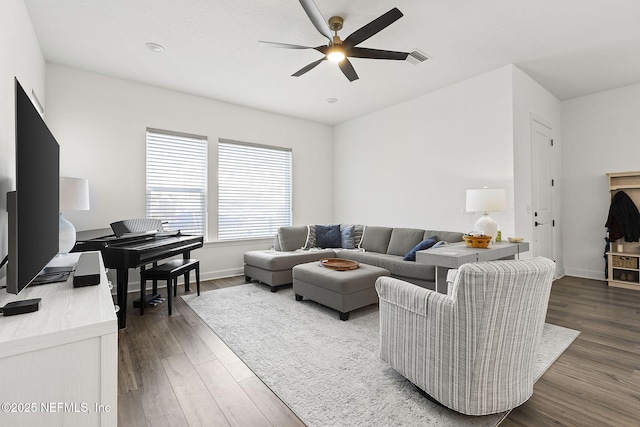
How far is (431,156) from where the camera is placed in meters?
4.55

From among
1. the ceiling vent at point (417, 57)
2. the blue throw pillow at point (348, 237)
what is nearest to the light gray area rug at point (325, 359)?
the blue throw pillow at point (348, 237)

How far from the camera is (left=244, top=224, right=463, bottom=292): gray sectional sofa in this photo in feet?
12.6

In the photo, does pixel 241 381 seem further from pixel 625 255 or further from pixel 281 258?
pixel 625 255

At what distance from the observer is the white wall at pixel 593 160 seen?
171 inches

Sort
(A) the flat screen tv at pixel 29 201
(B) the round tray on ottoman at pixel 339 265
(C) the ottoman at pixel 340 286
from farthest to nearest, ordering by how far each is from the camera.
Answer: (B) the round tray on ottoman at pixel 339 265, (C) the ottoman at pixel 340 286, (A) the flat screen tv at pixel 29 201

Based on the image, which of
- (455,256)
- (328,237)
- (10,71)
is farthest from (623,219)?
(10,71)

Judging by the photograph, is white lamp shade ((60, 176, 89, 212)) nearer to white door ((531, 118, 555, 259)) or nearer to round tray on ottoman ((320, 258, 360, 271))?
round tray on ottoman ((320, 258, 360, 271))

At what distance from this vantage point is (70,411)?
0.89 meters

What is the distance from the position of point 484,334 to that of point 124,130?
4622mm

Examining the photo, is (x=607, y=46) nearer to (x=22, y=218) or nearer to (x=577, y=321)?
(x=577, y=321)

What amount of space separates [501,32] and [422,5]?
1.01m

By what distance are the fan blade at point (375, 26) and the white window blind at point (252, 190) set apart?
3.00 m

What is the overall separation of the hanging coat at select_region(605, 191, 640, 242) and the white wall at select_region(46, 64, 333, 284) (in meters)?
5.24

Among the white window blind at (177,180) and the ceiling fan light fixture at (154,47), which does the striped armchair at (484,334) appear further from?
the white window blind at (177,180)
